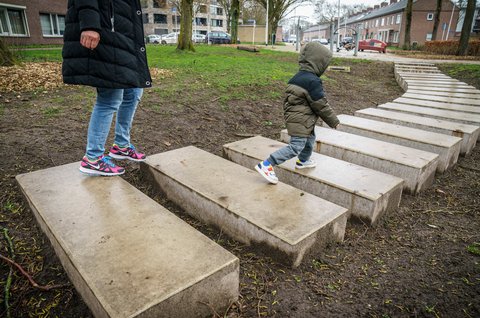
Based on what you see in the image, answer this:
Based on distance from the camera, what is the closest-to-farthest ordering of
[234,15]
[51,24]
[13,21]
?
[13,21]
[51,24]
[234,15]

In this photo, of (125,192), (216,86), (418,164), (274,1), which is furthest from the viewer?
(274,1)

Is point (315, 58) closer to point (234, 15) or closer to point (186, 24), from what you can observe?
point (186, 24)

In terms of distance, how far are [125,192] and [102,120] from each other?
2.04ft

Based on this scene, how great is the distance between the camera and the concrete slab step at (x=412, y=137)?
3703mm

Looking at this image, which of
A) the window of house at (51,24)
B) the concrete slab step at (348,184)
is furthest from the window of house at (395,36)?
the concrete slab step at (348,184)

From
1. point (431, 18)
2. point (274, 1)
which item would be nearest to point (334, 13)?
point (431, 18)

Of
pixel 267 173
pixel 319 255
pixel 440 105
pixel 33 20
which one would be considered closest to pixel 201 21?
pixel 33 20

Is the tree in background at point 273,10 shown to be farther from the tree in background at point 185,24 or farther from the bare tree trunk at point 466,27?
the tree in background at point 185,24

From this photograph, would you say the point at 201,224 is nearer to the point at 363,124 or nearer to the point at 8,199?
the point at 8,199

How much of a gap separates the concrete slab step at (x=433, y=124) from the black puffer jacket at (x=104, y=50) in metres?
4.04

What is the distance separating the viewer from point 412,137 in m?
3.97

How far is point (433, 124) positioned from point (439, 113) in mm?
910

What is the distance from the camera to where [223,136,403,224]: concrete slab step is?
2.61m

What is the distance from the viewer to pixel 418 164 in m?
3.15
